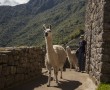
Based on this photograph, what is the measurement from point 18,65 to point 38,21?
441ft

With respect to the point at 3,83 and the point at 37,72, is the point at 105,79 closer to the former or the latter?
the point at 3,83

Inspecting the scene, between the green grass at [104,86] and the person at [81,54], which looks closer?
the green grass at [104,86]

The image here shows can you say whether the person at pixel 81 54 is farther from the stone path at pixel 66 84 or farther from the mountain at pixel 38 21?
the mountain at pixel 38 21

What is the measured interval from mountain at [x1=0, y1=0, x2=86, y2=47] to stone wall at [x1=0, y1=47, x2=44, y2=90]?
6198 centimetres

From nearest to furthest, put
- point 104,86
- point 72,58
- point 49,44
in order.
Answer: point 104,86 → point 49,44 → point 72,58

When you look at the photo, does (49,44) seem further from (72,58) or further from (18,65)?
(72,58)

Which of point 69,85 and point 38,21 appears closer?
point 69,85

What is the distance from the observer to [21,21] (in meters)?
171

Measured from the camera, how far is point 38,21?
14775 cm

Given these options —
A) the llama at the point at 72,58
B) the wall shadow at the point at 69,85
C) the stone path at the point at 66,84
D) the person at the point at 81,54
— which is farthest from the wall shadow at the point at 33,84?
the llama at the point at 72,58

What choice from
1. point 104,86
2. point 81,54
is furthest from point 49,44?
point 81,54

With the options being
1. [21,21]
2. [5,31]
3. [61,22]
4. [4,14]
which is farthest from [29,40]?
[4,14]

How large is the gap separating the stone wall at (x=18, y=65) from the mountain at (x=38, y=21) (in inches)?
2440

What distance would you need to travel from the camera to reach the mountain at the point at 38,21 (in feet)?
336
